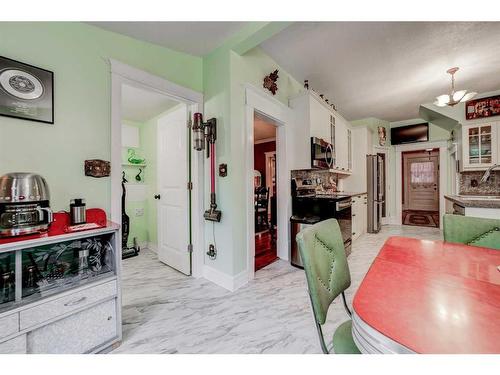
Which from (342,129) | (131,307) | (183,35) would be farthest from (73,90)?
(342,129)

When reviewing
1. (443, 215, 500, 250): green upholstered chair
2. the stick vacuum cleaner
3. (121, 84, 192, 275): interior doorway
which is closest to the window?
(443, 215, 500, 250): green upholstered chair

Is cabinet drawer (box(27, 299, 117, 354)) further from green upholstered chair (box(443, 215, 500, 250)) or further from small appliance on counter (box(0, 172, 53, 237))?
green upholstered chair (box(443, 215, 500, 250))

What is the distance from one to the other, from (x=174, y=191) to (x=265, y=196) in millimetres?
2811

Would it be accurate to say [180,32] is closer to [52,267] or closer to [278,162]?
[278,162]

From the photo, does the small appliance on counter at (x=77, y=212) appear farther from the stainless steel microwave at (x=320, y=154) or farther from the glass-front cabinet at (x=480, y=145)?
the glass-front cabinet at (x=480, y=145)

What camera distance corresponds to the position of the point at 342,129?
4168 mm

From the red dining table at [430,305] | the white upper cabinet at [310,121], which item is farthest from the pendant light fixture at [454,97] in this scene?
the red dining table at [430,305]

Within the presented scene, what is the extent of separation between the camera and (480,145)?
12.0 ft

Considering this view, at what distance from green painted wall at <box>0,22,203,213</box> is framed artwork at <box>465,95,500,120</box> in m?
5.35

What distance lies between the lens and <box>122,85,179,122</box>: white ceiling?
2639 mm

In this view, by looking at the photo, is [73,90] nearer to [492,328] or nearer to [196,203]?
[196,203]

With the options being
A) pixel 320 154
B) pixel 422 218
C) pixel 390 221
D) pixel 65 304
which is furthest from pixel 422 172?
pixel 65 304
